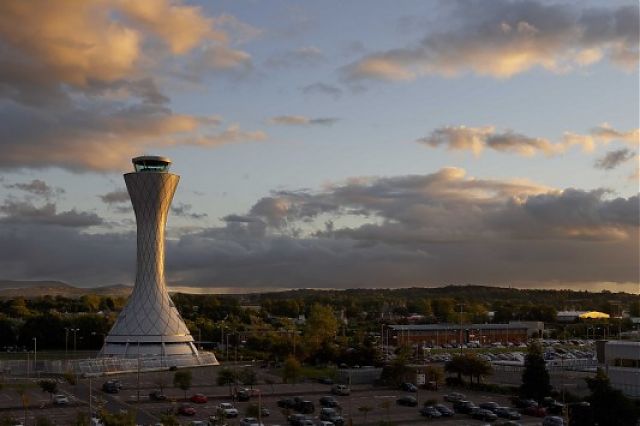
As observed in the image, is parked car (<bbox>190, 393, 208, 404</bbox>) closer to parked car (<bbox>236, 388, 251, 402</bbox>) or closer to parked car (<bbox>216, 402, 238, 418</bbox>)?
parked car (<bbox>236, 388, 251, 402</bbox>)

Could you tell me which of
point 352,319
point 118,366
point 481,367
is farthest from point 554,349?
point 352,319

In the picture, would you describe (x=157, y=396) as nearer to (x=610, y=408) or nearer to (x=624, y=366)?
(x=610, y=408)

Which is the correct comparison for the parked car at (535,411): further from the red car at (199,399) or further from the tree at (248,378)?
the red car at (199,399)

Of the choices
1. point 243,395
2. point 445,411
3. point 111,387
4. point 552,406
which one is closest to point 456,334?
point 552,406

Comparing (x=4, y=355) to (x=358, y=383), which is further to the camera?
(x=4, y=355)

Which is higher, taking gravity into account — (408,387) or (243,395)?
(243,395)

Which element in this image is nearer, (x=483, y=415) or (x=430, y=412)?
(x=483, y=415)

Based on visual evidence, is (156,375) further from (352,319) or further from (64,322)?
(352,319)
